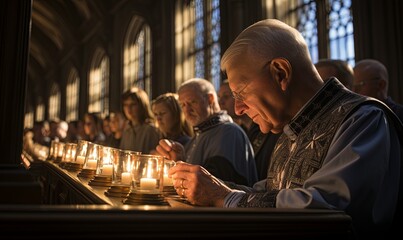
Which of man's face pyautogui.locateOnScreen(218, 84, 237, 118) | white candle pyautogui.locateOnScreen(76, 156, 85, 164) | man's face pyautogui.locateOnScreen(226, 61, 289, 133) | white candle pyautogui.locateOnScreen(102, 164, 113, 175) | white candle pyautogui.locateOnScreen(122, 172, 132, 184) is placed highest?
man's face pyautogui.locateOnScreen(218, 84, 237, 118)

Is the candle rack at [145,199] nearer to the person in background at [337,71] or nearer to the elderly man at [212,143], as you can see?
the elderly man at [212,143]

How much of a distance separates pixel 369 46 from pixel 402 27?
535 mm

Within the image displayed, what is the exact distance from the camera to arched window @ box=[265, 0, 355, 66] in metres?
7.69

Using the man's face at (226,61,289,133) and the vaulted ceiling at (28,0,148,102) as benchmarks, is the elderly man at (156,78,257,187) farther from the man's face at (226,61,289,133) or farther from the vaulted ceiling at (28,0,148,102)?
the vaulted ceiling at (28,0,148,102)

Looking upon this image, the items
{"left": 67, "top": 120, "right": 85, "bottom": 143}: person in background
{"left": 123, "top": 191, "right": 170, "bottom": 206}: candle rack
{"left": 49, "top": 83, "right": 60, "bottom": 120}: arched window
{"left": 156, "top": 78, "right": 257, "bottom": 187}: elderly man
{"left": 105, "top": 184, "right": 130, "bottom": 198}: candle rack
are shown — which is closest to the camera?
{"left": 123, "top": 191, "right": 170, "bottom": 206}: candle rack

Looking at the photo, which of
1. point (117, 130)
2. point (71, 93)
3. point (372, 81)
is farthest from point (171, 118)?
point (71, 93)

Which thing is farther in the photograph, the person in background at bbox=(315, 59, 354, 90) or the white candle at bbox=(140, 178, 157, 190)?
the person in background at bbox=(315, 59, 354, 90)

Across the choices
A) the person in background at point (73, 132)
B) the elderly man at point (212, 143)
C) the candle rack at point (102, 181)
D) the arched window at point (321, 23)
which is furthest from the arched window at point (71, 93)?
the candle rack at point (102, 181)

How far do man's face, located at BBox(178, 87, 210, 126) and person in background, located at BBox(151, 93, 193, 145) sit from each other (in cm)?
67

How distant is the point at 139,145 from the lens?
6.07 meters

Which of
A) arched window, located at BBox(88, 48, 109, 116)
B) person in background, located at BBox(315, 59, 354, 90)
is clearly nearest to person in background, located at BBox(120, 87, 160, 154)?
person in background, located at BBox(315, 59, 354, 90)

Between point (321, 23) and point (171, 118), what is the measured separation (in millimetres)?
4614

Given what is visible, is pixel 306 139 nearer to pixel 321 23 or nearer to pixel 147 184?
pixel 147 184

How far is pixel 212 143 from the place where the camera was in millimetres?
3803
